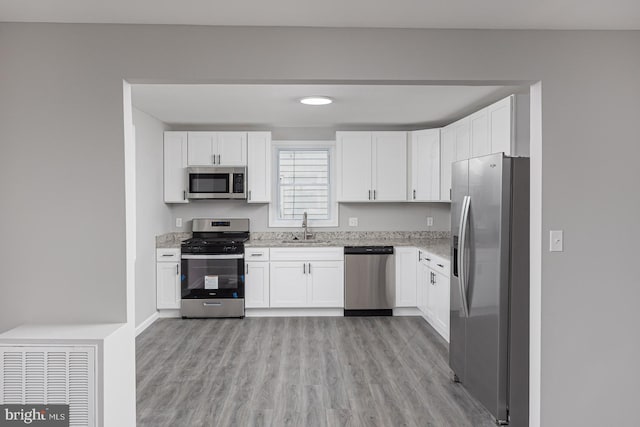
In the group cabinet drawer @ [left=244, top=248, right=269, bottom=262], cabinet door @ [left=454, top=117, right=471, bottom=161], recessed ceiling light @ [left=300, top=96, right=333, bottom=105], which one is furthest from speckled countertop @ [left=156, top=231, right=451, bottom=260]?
recessed ceiling light @ [left=300, top=96, right=333, bottom=105]

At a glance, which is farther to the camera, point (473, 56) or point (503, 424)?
point (503, 424)

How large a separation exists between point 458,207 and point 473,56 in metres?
1.25

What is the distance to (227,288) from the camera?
516 centimetres

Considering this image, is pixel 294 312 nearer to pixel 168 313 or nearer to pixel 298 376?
pixel 168 313

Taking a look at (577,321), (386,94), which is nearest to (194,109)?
(386,94)

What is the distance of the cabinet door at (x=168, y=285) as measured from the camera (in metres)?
5.14

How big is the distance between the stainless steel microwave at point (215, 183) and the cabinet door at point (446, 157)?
2.39 metres

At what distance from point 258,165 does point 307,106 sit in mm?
1311

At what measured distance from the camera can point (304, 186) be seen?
5.87 metres

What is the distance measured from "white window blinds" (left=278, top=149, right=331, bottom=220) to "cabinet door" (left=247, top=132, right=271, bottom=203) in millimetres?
382

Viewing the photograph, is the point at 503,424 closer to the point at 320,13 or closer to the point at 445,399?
the point at 445,399

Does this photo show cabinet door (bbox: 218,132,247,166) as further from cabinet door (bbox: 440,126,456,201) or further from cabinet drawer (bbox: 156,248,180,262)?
cabinet door (bbox: 440,126,456,201)

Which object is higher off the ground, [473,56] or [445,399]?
[473,56]

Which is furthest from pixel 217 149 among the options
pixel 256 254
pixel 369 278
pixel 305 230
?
pixel 369 278
